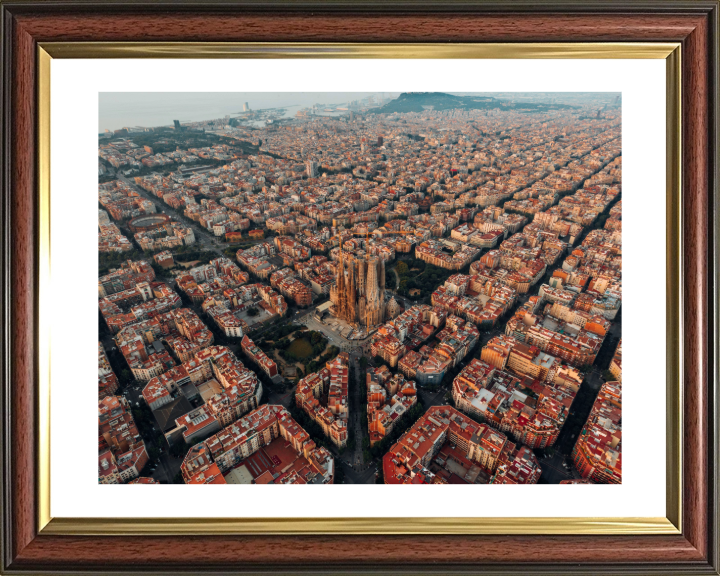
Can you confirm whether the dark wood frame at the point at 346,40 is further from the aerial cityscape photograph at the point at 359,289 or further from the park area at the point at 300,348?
the park area at the point at 300,348

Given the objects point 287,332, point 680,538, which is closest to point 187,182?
point 287,332

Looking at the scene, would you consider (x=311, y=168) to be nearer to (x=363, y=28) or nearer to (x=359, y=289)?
(x=359, y=289)

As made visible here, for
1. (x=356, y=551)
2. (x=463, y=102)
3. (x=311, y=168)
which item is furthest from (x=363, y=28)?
(x=311, y=168)

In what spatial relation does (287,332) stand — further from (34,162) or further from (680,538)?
(680,538)

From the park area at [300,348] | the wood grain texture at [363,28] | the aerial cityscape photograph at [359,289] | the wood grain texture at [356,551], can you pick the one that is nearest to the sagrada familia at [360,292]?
the aerial cityscape photograph at [359,289]

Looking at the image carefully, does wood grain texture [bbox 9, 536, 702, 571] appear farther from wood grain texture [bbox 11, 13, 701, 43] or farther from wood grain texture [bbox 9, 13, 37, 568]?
wood grain texture [bbox 11, 13, 701, 43]
